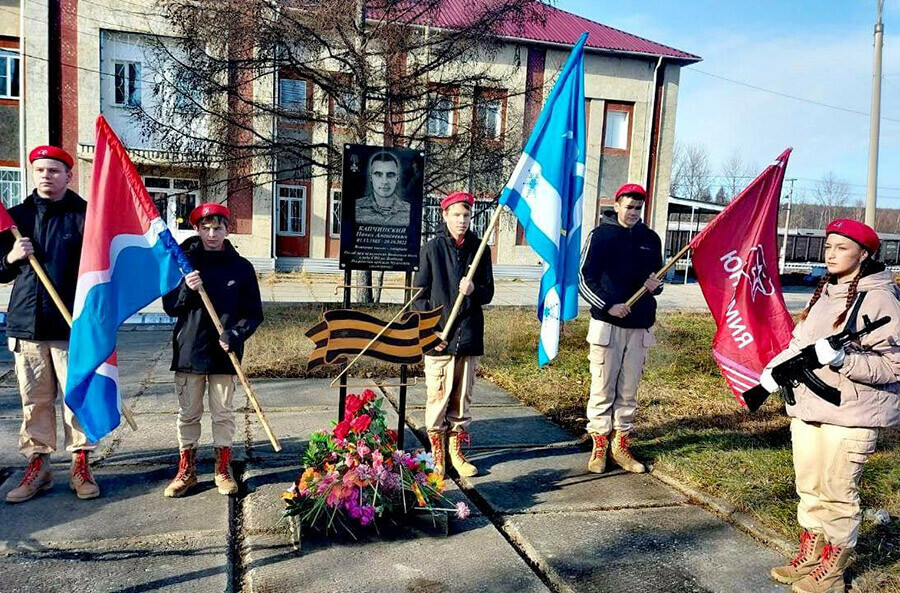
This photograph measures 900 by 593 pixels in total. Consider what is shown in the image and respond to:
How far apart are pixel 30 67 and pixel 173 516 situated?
2029 cm

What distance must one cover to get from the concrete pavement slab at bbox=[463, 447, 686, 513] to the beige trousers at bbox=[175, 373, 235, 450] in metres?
1.61

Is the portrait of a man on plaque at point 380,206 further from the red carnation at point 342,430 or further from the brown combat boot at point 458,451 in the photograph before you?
the red carnation at point 342,430

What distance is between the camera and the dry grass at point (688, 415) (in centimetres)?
411

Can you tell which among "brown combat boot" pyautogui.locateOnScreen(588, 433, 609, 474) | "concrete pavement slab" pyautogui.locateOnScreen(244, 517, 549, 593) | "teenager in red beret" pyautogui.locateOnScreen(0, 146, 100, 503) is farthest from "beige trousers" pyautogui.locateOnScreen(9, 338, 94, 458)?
"brown combat boot" pyautogui.locateOnScreen(588, 433, 609, 474)

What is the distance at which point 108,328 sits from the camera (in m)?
3.83

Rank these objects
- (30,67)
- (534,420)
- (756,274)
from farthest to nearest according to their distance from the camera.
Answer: (30,67) → (534,420) → (756,274)

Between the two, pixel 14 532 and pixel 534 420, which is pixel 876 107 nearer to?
pixel 534 420

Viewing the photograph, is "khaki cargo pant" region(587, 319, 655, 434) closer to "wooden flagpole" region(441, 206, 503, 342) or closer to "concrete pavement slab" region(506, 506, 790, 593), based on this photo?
"concrete pavement slab" region(506, 506, 790, 593)

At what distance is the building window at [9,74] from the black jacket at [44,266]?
19499 mm

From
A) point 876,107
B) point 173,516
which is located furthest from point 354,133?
point 876,107

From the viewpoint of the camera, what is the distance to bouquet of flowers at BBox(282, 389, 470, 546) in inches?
141

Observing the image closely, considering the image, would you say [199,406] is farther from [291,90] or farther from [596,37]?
[596,37]

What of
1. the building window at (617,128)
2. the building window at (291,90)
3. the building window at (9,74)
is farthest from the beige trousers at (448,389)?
the building window at (617,128)

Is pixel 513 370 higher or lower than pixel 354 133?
lower
